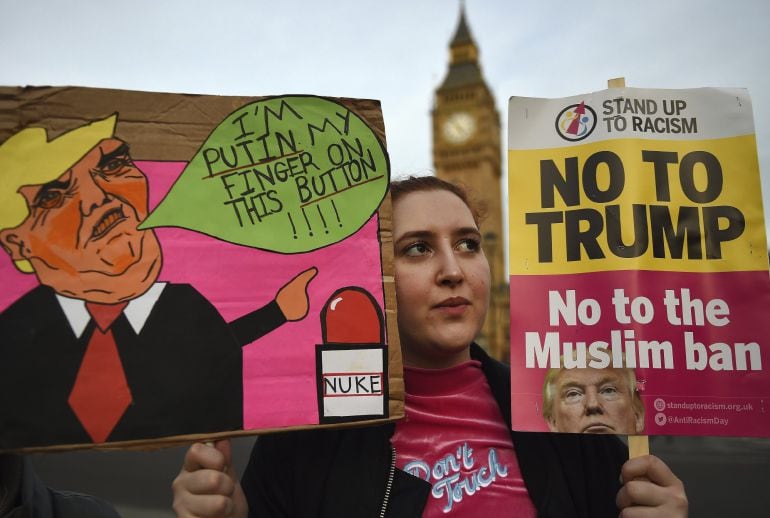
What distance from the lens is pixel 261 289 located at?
4.67 ft

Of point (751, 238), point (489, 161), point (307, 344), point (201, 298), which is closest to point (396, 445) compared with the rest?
point (307, 344)

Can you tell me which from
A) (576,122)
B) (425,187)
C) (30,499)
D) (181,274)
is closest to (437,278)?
(425,187)

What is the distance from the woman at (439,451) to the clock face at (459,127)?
4939 cm

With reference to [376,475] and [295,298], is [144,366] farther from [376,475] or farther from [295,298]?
[376,475]

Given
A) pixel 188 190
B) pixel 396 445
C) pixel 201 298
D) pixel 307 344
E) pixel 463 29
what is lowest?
pixel 396 445

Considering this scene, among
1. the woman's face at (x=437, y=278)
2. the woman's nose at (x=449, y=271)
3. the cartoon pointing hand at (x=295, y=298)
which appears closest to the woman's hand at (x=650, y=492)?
the woman's face at (x=437, y=278)

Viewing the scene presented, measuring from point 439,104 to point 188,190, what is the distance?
174 ft

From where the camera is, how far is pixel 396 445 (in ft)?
5.18

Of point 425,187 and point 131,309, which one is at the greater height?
point 425,187

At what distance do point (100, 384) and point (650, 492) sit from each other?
1321 mm

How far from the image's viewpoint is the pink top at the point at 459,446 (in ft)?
4.80

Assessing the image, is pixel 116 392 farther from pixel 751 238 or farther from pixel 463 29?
pixel 463 29

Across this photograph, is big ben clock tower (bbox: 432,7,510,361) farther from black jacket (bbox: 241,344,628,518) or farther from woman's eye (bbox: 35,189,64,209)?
woman's eye (bbox: 35,189,64,209)

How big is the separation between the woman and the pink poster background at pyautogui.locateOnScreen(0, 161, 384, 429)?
0.17m
